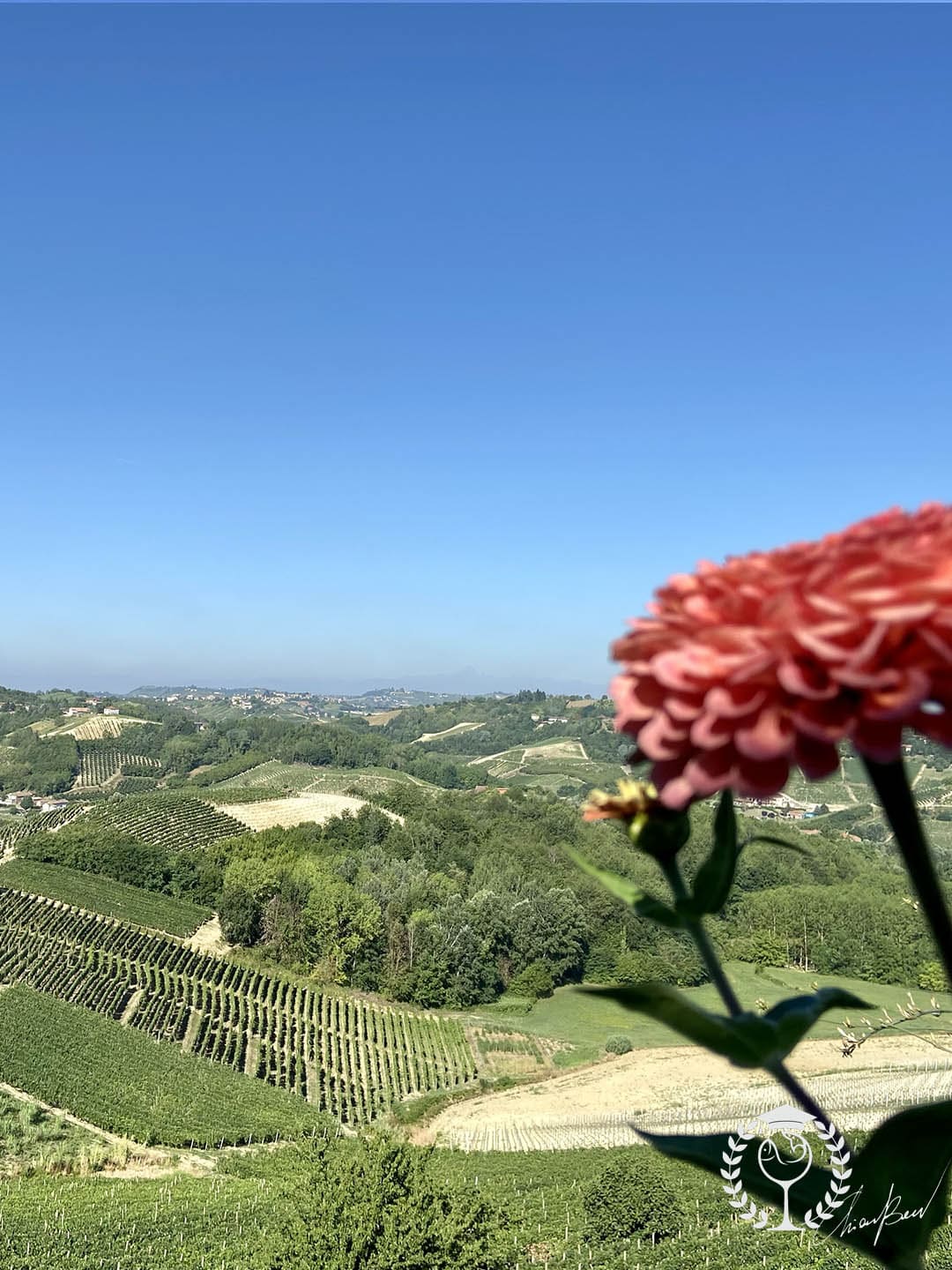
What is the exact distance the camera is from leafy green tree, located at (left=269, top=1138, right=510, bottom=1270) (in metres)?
13.7

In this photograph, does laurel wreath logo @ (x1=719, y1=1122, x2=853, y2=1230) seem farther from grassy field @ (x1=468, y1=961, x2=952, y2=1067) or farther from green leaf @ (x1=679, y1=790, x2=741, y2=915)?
grassy field @ (x1=468, y1=961, x2=952, y2=1067)

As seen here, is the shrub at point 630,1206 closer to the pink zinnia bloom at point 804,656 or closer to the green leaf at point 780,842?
the green leaf at point 780,842

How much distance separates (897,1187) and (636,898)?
0.61 m

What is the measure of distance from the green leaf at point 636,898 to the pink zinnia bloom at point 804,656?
226 millimetres

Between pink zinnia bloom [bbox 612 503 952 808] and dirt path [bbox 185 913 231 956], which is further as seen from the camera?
dirt path [bbox 185 913 231 956]

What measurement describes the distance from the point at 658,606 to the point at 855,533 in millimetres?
255

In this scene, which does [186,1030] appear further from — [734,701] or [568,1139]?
[734,701]

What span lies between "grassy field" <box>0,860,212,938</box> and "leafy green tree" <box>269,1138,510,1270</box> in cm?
3918

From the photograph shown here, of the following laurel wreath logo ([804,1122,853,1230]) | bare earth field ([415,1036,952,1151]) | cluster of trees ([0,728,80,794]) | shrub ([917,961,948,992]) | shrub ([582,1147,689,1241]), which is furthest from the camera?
cluster of trees ([0,728,80,794])

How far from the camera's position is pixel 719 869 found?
1.09 meters

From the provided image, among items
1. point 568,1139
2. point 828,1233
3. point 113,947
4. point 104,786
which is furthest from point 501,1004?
point 104,786

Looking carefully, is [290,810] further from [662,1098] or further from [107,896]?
[662,1098]

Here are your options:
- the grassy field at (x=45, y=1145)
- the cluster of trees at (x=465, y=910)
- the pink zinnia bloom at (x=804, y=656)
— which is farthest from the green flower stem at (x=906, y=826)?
the cluster of trees at (x=465, y=910)

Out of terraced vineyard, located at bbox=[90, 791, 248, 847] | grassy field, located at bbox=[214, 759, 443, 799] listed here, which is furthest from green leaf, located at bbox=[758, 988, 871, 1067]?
grassy field, located at bbox=[214, 759, 443, 799]
